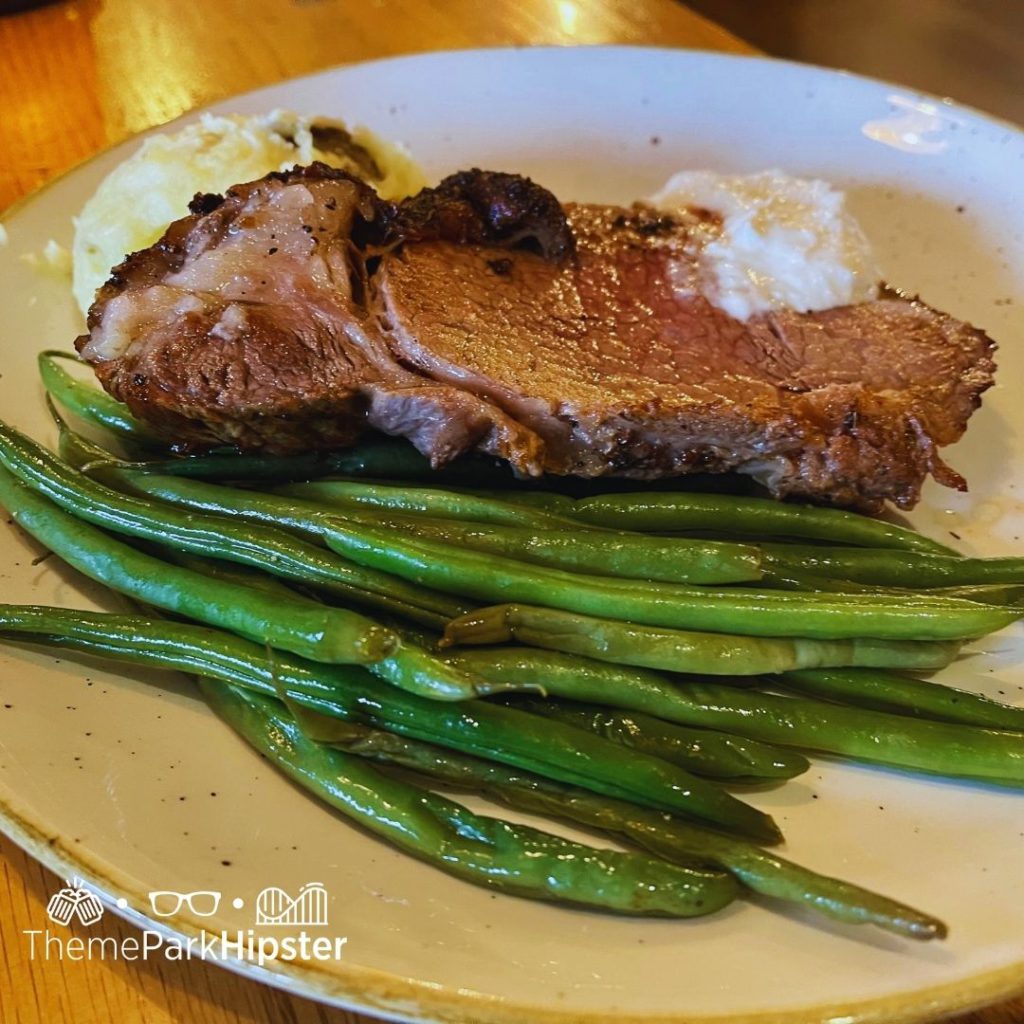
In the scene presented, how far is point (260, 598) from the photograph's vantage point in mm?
2150

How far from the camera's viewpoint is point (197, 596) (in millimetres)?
2205

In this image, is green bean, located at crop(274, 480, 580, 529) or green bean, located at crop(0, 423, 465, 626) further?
green bean, located at crop(274, 480, 580, 529)

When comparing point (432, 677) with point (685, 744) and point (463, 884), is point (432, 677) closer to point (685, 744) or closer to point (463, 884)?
point (463, 884)

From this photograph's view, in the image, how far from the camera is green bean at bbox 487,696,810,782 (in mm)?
2066

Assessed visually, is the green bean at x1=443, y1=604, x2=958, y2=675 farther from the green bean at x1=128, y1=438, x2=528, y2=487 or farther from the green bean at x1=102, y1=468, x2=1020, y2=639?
the green bean at x1=128, y1=438, x2=528, y2=487

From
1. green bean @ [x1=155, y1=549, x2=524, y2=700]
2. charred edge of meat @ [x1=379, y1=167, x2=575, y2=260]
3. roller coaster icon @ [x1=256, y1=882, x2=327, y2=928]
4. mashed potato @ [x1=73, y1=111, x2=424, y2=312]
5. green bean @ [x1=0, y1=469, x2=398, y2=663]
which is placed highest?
mashed potato @ [x1=73, y1=111, x2=424, y2=312]

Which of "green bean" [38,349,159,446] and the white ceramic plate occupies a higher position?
"green bean" [38,349,159,446]

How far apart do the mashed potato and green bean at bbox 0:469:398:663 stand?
3.38ft

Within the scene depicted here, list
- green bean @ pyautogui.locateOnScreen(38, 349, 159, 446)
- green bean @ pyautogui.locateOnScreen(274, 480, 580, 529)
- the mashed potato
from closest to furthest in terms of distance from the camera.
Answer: green bean @ pyautogui.locateOnScreen(274, 480, 580, 529), green bean @ pyautogui.locateOnScreen(38, 349, 159, 446), the mashed potato

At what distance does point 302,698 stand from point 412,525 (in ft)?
1.74

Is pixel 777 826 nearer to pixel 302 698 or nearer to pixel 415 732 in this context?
pixel 415 732

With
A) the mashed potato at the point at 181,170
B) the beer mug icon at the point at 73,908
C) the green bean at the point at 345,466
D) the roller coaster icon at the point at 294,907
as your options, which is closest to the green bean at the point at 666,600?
the green bean at the point at 345,466

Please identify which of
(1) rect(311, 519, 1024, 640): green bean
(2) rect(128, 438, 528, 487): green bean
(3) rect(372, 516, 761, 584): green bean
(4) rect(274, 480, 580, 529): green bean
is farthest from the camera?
(2) rect(128, 438, 528, 487): green bean

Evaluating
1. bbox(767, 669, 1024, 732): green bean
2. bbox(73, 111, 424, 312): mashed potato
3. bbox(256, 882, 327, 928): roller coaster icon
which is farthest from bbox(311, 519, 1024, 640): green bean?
bbox(73, 111, 424, 312): mashed potato
